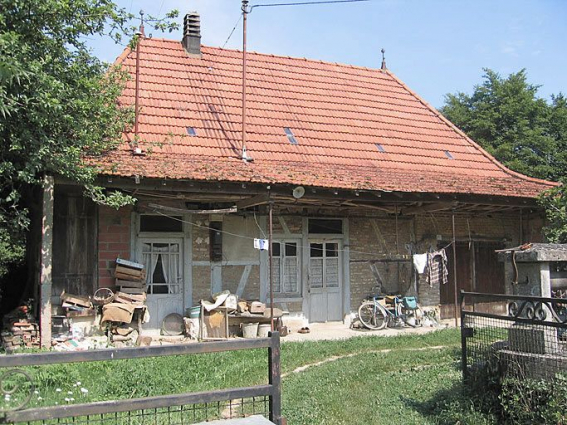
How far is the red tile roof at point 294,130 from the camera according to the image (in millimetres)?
10539

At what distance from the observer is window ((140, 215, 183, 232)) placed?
1063cm

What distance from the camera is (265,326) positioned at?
1080 centimetres

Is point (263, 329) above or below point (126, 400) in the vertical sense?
below

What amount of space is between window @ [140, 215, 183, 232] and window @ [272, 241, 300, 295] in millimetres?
2158

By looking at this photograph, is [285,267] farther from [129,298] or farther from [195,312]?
[129,298]

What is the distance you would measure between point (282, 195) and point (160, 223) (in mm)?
2530

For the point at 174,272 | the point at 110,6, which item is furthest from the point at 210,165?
the point at 110,6

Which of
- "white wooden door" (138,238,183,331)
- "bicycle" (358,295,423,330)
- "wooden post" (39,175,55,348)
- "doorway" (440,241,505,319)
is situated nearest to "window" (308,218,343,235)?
"bicycle" (358,295,423,330)

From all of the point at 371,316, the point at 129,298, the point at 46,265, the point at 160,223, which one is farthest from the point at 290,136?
the point at 46,265

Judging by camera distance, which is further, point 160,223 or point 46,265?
point 160,223

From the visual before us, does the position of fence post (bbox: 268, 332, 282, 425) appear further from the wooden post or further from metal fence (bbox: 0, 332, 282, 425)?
the wooden post

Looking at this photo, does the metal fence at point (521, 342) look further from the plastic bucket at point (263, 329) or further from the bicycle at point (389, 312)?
the bicycle at point (389, 312)

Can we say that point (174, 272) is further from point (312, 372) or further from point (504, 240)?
point (504, 240)

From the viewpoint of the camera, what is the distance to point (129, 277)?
995 cm
